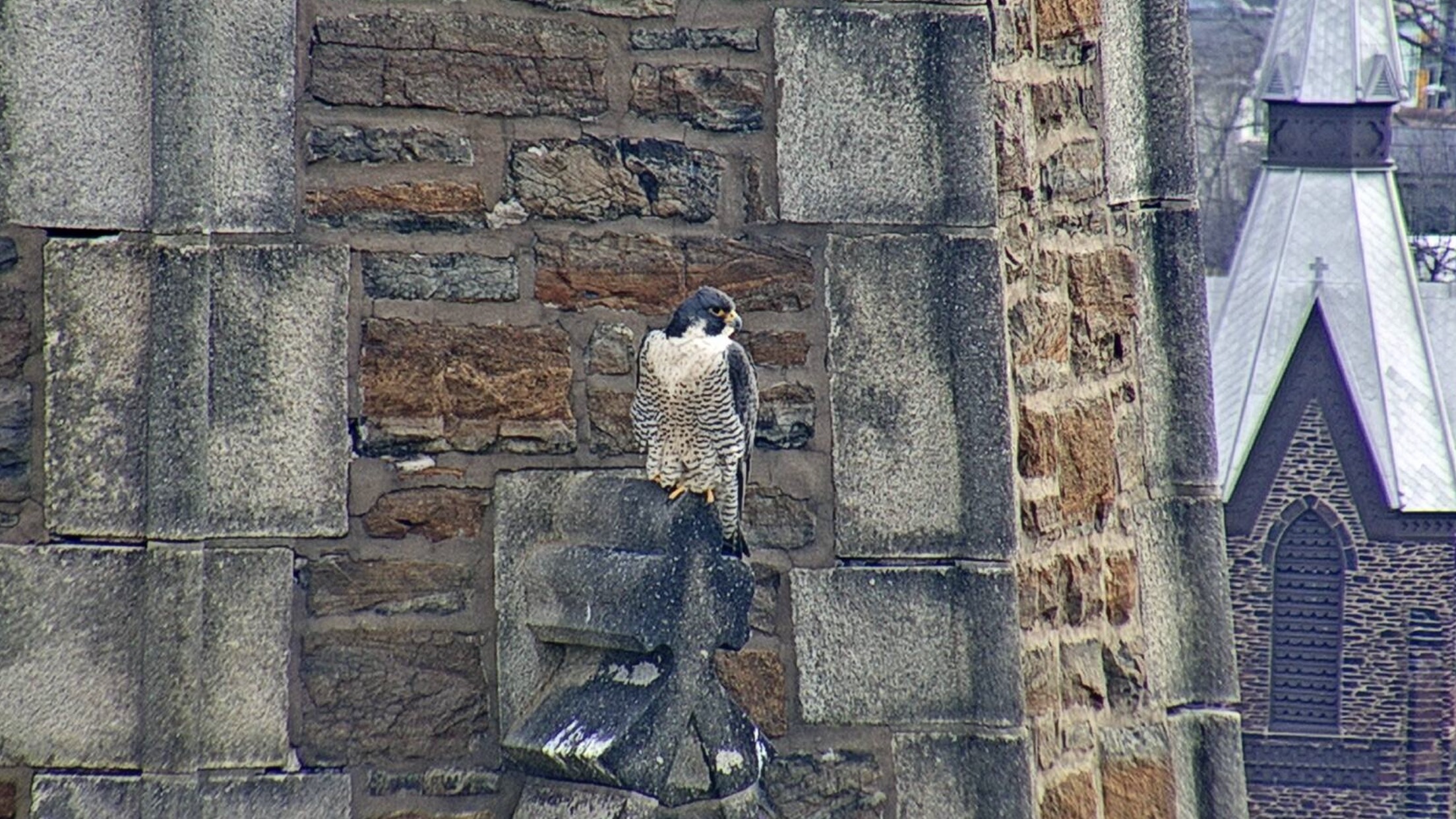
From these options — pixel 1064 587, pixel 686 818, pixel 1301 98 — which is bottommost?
pixel 686 818

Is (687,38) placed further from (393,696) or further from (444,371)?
(393,696)

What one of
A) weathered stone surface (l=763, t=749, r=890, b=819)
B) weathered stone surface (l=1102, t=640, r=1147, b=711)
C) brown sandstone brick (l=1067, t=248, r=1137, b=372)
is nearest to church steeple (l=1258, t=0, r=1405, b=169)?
brown sandstone brick (l=1067, t=248, r=1137, b=372)

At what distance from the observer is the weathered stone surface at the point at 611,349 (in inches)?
159

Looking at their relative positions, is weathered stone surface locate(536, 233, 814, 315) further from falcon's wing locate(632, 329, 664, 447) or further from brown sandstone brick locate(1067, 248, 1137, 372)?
brown sandstone brick locate(1067, 248, 1137, 372)

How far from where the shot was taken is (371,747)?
399 cm

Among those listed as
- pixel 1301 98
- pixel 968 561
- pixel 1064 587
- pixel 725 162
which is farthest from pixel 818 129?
pixel 1301 98

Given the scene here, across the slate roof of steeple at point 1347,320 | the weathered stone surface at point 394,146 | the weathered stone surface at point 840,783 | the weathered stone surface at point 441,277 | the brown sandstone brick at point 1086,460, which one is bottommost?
→ the weathered stone surface at point 840,783

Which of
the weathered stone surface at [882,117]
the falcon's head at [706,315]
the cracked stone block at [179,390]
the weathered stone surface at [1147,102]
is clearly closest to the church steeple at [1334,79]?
the weathered stone surface at [1147,102]

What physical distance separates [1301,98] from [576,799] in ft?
110

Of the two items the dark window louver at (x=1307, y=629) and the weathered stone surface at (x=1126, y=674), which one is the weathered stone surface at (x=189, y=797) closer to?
the weathered stone surface at (x=1126, y=674)

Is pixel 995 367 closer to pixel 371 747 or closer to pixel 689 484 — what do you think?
pixel 689 484

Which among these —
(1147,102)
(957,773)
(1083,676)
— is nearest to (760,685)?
(957,773)

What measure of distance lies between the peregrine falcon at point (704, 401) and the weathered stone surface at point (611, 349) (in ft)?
0.33

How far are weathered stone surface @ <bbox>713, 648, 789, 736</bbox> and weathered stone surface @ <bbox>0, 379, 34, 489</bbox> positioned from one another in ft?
3.69
